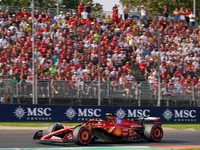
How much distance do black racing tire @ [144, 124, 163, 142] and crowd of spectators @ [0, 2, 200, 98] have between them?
6860 mm

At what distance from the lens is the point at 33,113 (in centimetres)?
1852

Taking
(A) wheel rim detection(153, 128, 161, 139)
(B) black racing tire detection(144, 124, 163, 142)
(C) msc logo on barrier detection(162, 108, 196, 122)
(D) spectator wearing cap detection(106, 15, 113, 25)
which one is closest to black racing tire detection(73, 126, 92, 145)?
(B) black racing tire detection(144, 124, 163, 142)

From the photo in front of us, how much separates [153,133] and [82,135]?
7.69ft

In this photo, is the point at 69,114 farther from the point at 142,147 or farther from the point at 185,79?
the point at 142,147

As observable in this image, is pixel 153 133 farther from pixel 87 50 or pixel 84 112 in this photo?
pixel 87 50

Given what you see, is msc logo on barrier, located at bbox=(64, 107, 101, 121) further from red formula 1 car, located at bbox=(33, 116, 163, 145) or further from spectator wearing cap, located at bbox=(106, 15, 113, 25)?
red formula 1 car, located at bbox=(33, 116, 163, 145)

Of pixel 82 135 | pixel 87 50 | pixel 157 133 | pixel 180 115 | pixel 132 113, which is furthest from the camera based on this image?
pixel 87 50

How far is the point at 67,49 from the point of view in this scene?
20266 mm

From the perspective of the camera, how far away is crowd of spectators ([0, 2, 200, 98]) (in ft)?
63.2

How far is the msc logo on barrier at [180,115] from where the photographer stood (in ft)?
65.8

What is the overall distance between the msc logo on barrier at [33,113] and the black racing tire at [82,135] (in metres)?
7.71

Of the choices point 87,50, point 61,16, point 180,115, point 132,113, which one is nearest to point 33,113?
point 87,50

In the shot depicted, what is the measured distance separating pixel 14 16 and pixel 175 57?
855cm

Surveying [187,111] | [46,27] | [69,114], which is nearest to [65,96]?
[69,114]
